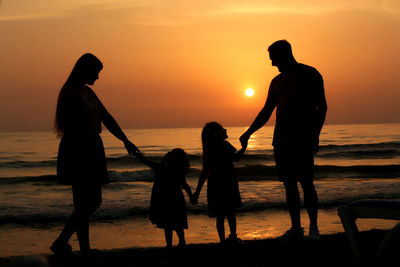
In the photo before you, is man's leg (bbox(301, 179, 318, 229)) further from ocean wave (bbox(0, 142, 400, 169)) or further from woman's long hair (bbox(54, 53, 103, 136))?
ocean wave (bbox(0, 142, 400, 169))

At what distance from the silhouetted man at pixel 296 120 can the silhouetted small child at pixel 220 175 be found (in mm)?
531

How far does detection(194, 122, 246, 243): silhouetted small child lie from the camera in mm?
5164

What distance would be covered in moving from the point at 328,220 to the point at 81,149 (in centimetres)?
496

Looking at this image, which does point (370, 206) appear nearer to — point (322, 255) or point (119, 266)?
point (322, 255)

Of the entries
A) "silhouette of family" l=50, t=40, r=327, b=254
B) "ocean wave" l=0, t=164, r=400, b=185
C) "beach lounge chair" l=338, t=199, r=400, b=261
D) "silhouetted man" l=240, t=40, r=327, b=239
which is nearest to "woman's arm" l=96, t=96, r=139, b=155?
"silhouette of family" l=50, t=40, r=327, b=254

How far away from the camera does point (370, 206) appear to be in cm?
294

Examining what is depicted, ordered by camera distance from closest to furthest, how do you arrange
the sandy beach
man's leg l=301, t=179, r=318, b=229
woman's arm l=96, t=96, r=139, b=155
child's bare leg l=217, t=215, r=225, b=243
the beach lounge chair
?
the beach lounge chair < the sandy beach < woman's arm l=96, t=96, r=139, b=155 < man's leg l=301, t=179, r=318, b=229 < child's bare leg l=217, t=215, r=225, b=243

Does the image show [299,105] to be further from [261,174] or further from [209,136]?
[261,174]

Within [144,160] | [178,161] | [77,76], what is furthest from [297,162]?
[77,76]

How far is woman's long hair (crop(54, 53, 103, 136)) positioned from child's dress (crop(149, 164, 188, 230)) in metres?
1.32

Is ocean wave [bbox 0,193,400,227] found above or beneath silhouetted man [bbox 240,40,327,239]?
beneath

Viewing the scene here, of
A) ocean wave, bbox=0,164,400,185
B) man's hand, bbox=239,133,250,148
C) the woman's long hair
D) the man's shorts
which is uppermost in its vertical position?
the woman's long hair

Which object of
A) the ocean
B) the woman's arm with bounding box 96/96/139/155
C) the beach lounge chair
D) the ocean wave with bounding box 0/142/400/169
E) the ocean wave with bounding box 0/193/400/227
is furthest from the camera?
the ocean wave with bounding box 0/142/400/169

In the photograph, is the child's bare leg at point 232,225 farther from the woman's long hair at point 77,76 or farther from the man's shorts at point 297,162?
the woman's long hair at point 77,76
